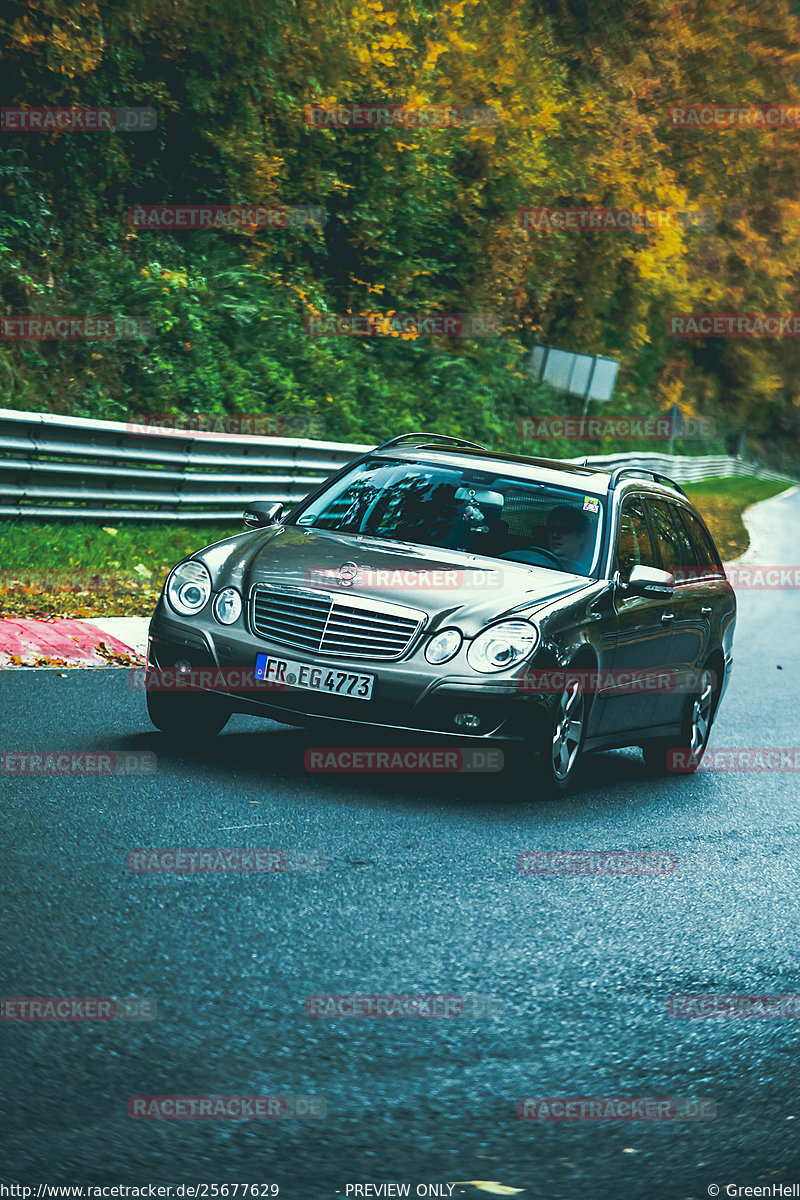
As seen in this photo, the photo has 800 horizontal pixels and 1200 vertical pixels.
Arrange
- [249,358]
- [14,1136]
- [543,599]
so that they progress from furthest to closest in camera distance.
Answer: [249,358] < [543,599] < [14,1136]

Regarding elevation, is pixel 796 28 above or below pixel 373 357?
above

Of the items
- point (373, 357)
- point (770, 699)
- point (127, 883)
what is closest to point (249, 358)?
point (373, 357)

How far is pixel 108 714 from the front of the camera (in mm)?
8727

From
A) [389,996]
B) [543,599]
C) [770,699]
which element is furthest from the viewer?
[770,699]

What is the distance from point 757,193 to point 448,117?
112 ft

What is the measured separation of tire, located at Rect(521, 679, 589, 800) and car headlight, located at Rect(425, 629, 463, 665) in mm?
564

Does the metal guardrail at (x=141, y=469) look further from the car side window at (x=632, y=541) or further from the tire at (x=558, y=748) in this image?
the tire at (x=558, y=748)

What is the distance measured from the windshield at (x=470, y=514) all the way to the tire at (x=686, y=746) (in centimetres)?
155

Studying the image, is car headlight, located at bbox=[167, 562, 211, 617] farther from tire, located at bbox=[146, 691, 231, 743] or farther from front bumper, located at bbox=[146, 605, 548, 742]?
tire, located at bbox=[146, 691, 231, 743]

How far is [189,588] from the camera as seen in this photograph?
7.86m

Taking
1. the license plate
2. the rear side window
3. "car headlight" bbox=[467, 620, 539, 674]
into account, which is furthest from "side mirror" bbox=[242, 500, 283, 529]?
the rear side window

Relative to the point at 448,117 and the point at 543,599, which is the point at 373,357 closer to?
the point at 448,117

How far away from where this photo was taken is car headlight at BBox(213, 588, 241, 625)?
765 cm

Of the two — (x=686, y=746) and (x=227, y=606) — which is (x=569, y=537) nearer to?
(x=686, y=746)
